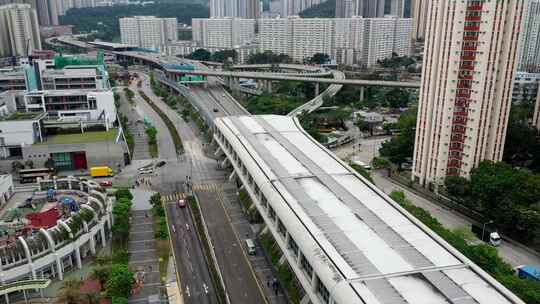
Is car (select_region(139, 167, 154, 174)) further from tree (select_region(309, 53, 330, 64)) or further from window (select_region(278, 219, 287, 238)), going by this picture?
tree (select_region(309, 53, 330, 64))

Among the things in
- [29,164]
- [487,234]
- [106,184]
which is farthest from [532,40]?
[29,164]

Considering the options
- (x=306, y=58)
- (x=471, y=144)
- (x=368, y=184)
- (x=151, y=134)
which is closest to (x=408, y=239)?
(x=368, y=184)

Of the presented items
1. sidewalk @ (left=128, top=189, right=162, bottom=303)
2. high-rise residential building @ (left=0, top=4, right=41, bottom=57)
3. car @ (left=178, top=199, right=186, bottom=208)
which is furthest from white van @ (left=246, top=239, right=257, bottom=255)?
high-rise residential building @ (left=0, top=4, right=41, bottom=57)

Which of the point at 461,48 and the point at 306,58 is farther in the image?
the point at 306,58

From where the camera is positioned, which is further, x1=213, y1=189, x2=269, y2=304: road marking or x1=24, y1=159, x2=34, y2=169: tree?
x1=24, y1=159, x2=34, y2=169: tree

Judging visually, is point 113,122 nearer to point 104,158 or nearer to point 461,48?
point 104,158

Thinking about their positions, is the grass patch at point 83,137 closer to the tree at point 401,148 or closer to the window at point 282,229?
the window at point 282,229
